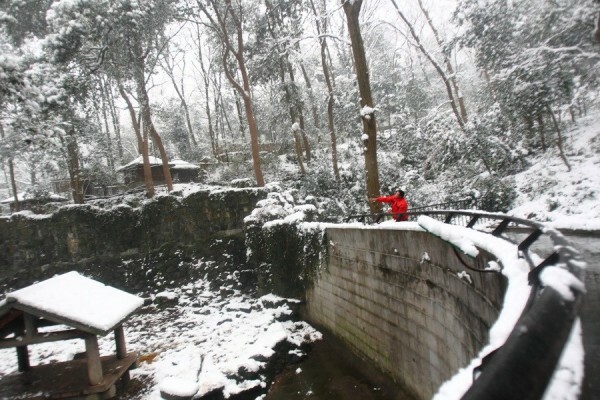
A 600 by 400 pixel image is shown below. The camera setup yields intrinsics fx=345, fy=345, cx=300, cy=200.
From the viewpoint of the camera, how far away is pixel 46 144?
303 inches

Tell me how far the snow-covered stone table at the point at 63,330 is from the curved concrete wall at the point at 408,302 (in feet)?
16.9

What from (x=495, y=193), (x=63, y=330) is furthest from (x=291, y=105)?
(x=63, y=330)

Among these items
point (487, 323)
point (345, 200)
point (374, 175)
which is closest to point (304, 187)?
point (345, 200)

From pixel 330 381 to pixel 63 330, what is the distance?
18.9ft

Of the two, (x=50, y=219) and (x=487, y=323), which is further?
(x=50, y=219)

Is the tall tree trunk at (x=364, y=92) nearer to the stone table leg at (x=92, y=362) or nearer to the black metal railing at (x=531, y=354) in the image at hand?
the stone table leg at (x=92, y=362)

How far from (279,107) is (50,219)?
47.0ft

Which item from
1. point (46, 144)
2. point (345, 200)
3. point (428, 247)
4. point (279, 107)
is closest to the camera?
point (428, 247)

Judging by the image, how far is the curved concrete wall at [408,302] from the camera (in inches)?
168

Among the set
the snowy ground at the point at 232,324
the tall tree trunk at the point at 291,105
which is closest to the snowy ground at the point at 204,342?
the snowy ground at the point at 232,324

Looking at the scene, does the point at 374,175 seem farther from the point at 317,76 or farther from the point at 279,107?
the point at 317,76

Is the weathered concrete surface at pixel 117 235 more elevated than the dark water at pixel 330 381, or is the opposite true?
the weathered concrete surface at pixel 117 235

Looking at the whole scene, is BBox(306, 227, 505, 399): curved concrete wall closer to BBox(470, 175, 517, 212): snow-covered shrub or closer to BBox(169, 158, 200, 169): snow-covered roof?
BBox(470, 175, 517, 212): snow-covered shrub

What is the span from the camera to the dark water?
718cm
